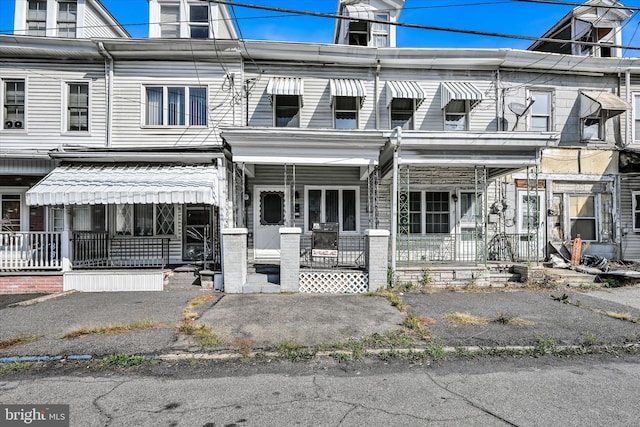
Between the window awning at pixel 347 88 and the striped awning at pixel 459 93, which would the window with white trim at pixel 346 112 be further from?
the striped awning at pixel 459 93

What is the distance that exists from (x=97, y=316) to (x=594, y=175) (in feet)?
50.9

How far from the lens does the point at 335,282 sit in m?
→ 8.28

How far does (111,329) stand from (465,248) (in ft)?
33.2

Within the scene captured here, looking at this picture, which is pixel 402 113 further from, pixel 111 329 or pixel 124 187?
pixel 111 329

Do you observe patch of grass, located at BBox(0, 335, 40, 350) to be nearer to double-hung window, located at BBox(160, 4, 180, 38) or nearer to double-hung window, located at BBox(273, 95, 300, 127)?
double-hung window, located at BBox(273, 95, 300, 127)

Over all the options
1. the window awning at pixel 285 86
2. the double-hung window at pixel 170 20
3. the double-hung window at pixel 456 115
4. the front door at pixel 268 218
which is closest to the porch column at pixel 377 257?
the front door at pixel 268 218

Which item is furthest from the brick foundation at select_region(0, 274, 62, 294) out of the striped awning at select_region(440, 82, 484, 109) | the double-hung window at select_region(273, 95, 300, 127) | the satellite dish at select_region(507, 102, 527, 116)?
the satellite dish at select_region(507, 102, 527, 116)

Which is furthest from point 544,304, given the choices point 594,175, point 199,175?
point 199,175

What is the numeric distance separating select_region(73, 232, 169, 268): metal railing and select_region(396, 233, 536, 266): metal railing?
7793mm

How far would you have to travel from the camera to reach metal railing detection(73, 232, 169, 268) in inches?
368

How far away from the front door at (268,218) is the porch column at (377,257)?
144 inches

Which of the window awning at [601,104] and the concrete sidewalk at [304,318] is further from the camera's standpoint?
the window awning at [601,104]

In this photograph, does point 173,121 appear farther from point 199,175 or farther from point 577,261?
point 577,261

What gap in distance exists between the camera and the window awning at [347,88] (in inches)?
413
